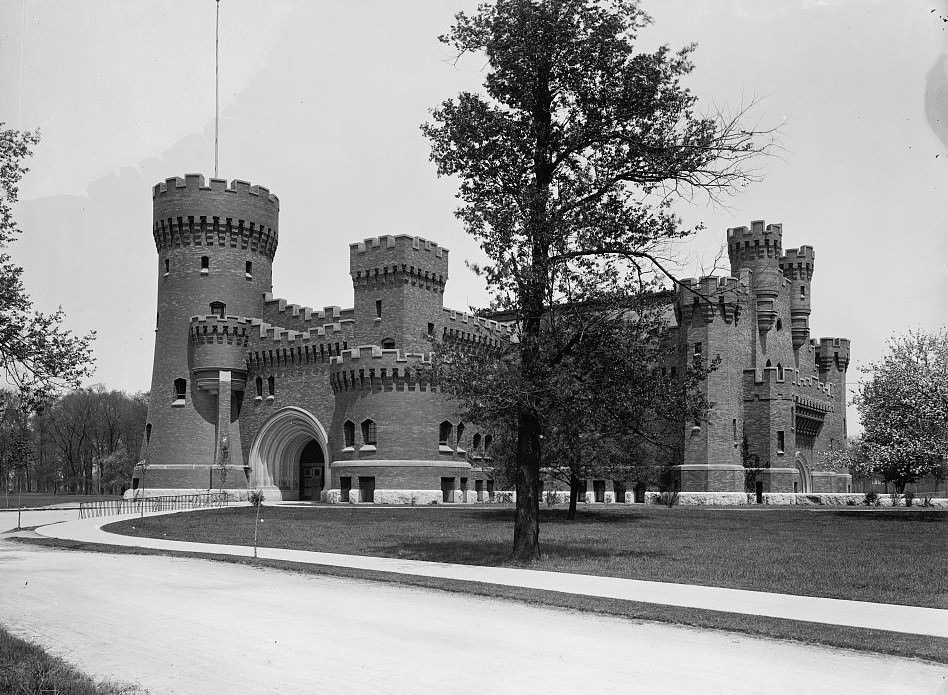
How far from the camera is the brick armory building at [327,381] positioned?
52906mm

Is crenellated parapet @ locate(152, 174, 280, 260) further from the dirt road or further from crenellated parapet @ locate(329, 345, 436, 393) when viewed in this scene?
the dirt road

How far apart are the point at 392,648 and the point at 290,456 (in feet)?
173

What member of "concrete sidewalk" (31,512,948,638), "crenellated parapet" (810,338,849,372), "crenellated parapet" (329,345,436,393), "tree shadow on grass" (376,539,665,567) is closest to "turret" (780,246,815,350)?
"crenellated parapet" (810,338,849,372)

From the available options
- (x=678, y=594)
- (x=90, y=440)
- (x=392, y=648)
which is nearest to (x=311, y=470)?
(x=678, y=594)

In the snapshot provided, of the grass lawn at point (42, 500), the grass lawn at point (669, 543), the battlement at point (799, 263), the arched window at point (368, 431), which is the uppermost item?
the battlement at point (799, 263)

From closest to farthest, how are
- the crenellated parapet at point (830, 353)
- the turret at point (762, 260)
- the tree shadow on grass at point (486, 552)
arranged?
the tree shadow on grass at point (486, 552), the turret at point (762, 260), the crenellated parapet at point (830, 353)

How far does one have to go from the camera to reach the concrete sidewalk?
11.8 m

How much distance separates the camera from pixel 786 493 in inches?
2389

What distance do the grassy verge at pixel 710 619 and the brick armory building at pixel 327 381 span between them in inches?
1421

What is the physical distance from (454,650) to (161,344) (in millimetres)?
53540

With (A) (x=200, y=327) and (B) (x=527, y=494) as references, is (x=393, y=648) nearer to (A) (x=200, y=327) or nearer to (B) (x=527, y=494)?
(B) (x=527, y=494)

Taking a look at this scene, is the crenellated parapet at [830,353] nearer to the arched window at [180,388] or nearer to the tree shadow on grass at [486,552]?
the arched window at [180,388]

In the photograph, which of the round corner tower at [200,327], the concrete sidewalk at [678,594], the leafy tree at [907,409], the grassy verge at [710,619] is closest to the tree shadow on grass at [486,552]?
the concrete sidewalk at [678,594]

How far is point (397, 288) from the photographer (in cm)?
5531
